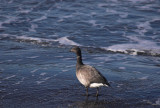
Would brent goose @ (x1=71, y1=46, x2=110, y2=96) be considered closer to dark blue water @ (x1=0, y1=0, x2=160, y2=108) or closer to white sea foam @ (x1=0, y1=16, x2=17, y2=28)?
dark blue water @ (x1=0, y1=0, x2=160, y2=108)

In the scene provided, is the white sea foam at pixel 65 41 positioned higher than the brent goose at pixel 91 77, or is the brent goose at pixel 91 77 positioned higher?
the white sea foam at pixel 65 41

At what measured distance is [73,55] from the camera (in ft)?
44.3

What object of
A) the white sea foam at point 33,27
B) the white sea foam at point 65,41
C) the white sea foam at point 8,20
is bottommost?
the white sea foam at point 65,41

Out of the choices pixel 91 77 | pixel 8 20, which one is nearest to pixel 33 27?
pixel 8 20

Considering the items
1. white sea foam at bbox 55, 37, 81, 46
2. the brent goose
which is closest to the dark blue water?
white sea foam at bbox 55, 37, 81, 46

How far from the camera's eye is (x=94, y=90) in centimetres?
986

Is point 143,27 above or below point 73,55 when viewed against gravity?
above

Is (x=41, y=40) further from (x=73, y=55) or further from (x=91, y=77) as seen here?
(x=91, y=77)

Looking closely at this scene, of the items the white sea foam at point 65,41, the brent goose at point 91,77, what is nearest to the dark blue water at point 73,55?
the white sea foam at point 65,41

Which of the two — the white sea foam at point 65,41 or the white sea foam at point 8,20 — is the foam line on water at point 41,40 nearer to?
the white sea foam at point 65,41

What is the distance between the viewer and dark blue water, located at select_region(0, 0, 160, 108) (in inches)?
358

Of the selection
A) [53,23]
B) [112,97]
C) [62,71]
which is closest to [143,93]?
[112,97]

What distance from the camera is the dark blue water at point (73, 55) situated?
9.09 metres

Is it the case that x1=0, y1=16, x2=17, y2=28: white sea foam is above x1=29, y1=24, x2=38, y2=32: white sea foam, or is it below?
above
